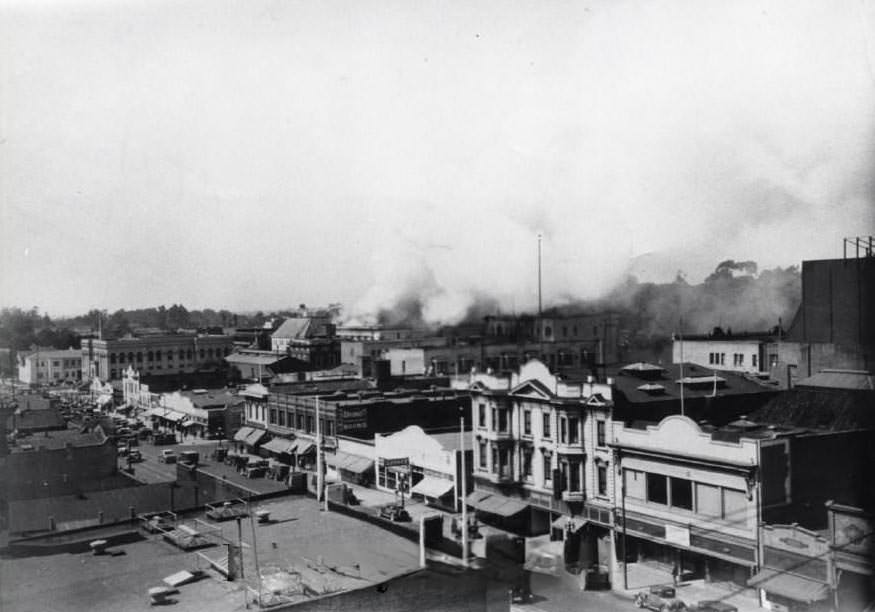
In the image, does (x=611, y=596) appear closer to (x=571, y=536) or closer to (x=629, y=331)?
(x=571, y=536)

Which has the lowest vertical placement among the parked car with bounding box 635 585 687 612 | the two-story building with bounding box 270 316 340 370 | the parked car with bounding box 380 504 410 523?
the parked car with bounding box 635 585 687 612

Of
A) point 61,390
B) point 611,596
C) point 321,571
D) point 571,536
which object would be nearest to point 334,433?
point 571,536

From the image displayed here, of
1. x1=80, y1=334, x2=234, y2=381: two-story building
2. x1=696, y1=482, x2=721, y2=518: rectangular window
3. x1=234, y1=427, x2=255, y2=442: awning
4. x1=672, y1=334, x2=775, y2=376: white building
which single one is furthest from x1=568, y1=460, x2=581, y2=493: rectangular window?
x1=80, y1=334, x2=234, y2=381: two-story building

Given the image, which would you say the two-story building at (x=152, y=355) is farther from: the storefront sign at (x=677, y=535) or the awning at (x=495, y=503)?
the storefront sign at (x=677, y=535)

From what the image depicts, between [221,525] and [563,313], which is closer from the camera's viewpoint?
[221,525]

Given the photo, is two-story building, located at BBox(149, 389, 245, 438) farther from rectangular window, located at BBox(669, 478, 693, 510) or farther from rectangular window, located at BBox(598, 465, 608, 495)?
rectangular window, located at BBox(669, 478, 693, 510)

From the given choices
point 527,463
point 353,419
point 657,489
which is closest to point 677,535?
point 657,489

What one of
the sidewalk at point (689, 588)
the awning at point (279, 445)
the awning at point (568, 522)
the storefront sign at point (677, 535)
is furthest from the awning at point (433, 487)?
the awning at point (279, 445)
